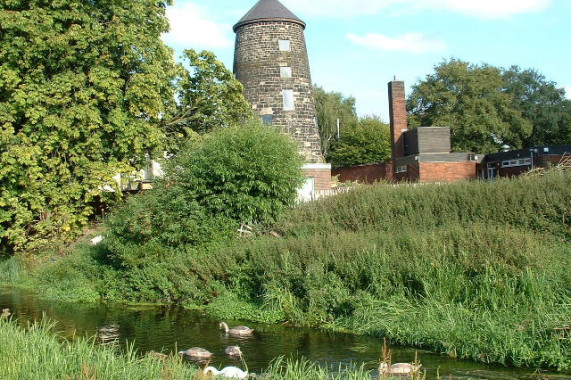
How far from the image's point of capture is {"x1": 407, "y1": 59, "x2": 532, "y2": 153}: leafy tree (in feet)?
188

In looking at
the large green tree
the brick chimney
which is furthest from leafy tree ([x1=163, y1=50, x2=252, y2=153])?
the brick chimney

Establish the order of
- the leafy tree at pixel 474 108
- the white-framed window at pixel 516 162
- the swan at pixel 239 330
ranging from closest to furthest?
1. the swan at pixel 239 330
2. the white-framed window at pixel 516 162
3. the leafy tree at pixel 474 108

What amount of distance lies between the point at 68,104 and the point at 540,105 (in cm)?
5080

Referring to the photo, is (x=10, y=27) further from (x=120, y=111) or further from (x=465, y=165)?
(x=465, y=165)

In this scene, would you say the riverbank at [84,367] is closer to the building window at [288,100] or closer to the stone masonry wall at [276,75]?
the stone masonry wall at [276,75]

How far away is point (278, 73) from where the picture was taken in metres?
36.6

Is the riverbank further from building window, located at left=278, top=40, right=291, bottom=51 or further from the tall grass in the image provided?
building window, located at left=278, top=40, right=291, bottom=51

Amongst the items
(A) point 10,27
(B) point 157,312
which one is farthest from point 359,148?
(B) point 157,312

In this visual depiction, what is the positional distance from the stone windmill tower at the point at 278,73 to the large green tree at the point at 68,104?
455 inches

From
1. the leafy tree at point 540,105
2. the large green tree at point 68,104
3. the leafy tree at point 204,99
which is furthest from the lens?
the leafy tree at point 540,105

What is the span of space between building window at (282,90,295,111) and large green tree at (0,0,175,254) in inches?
474

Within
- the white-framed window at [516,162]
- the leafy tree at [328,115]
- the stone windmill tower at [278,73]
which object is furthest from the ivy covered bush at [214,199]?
the leafy tree at [328,115]

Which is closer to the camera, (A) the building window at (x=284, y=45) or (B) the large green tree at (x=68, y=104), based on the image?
(B) the large green tree at (x=68, y=104)

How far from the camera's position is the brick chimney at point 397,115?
46.9 m
